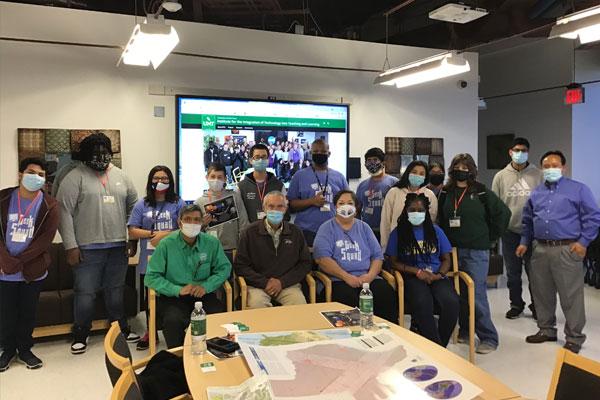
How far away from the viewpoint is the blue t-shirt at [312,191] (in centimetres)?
466

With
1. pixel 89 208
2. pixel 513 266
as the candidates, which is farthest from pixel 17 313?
pixel 513 266

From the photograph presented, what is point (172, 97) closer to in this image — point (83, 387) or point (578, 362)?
point (83, 387)

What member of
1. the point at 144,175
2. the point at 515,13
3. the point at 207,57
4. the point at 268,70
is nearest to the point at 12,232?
the point at 144,175

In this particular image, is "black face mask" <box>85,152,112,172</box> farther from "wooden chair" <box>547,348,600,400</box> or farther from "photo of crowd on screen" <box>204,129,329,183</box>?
"wooden chair" <box>547,348,600,400</box>

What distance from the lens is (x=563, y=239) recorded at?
4074mm

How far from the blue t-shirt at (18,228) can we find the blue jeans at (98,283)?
0.48 meters

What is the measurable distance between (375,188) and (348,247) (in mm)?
1265

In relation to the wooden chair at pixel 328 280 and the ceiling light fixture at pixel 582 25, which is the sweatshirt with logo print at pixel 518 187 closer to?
the ceiling light fixture at pixel 582 25

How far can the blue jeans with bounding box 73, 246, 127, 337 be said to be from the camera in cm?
413

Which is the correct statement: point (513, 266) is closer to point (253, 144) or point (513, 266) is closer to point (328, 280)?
point (328, 280)

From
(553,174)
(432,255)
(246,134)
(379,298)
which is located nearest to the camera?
(379,298)

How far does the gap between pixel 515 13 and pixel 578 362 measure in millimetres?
5022

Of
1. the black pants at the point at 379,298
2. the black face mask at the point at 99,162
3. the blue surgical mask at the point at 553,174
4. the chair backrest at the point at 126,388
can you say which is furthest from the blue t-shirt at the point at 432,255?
the chair backrest at the point at 126,388

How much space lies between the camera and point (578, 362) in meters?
1.72
